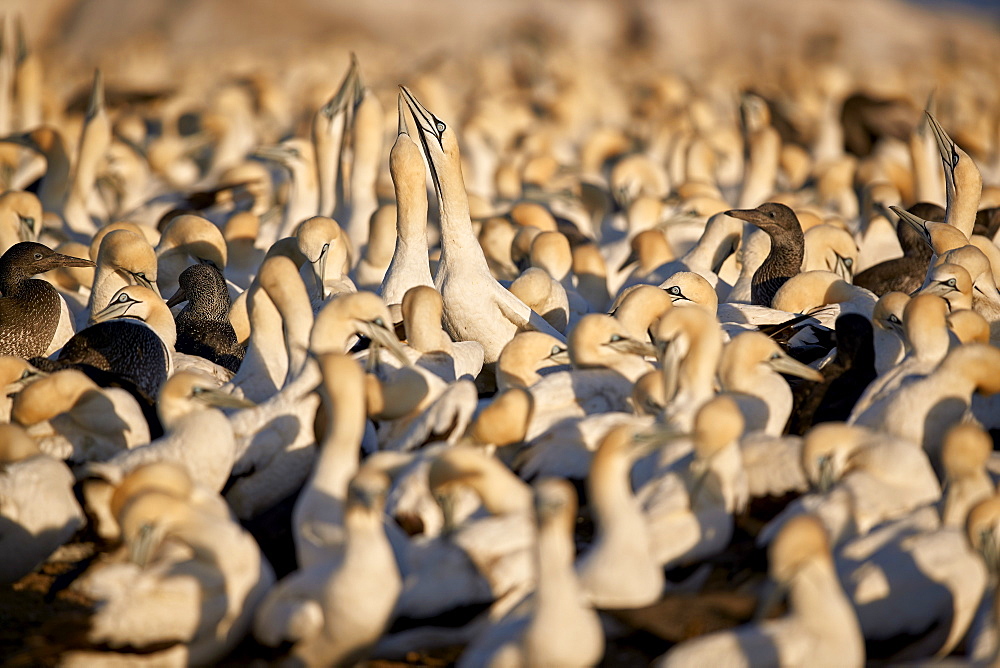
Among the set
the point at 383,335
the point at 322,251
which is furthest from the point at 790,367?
the point at 322,251

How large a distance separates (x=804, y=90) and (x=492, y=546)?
22022 mm

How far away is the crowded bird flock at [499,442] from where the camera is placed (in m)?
4.80

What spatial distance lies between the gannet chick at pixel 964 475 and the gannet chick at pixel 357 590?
224 centimetres

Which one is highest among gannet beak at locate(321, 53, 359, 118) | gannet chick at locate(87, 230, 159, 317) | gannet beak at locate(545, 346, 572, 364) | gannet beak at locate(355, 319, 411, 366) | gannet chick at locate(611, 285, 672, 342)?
gannet beak at locate(321, 53, 359, 118)

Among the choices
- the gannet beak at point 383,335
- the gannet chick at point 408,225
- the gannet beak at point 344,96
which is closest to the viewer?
the gannet beak at point 383,335

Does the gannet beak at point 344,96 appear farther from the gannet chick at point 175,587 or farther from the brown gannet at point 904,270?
the gannet chick at point 175,587

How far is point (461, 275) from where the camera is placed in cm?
802

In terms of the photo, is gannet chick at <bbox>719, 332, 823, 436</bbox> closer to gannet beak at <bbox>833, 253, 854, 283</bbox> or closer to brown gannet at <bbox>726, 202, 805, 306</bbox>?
brown gannet at <bbox>726, 202, 805, 306</bbox>

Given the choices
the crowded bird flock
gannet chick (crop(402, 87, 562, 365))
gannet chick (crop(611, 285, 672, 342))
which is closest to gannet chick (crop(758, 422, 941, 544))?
the crowded bird flock

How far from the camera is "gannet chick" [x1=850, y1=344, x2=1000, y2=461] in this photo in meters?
5.99

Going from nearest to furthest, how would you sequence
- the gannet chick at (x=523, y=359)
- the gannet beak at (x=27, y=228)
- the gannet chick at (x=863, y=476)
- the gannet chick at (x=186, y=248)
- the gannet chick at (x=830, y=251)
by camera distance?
the gannet chick at (x=863, y=476) < the gannet chick at (x=523, y=359) < the gannet chick at (x=830, y=251) < the gannet chick at (x=186, y=248) < the gannet beak at (x=27, y=228)

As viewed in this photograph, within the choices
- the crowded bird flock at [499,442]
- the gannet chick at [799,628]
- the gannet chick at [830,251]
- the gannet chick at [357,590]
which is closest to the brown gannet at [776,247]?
the crowded bird flock at [499,442]

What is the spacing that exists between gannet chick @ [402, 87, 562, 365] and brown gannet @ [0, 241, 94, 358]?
8.09 ft

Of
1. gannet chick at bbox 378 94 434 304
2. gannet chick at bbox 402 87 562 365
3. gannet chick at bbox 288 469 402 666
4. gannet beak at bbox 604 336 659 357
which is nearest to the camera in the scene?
gannet chick at bbox 288 469 402 666
